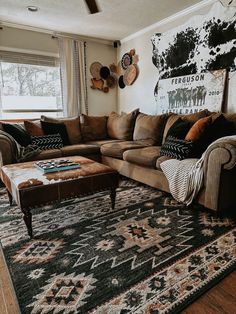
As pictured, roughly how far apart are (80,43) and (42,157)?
101 inches

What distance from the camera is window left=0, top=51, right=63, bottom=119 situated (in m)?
3.96

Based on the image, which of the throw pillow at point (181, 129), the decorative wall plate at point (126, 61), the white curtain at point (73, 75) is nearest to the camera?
the throw pillow at point (181, 129)

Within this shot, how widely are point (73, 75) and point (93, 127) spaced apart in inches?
45.8

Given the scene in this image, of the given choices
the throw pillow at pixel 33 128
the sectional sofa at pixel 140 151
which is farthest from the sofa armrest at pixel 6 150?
the throw pillow at pixel 33 128

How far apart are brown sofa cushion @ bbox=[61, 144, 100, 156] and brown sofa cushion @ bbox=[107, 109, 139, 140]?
21.3 inches

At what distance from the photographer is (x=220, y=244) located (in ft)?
5.46

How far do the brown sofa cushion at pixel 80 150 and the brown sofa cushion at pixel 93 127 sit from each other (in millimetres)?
485

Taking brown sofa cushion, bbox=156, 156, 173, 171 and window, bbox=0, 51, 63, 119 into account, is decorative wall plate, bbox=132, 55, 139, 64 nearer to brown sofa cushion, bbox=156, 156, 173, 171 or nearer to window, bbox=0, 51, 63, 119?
window, bbox=0, 51, 63, 119

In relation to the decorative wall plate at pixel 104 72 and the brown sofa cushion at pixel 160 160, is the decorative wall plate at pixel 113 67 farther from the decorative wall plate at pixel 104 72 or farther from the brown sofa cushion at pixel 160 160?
the brown sofa cushion at pixel 160 160

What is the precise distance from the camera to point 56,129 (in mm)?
3594

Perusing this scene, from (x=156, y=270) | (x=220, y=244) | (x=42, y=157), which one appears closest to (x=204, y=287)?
(x=156, y=270)

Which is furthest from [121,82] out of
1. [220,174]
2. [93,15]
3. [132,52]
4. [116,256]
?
[116,256]

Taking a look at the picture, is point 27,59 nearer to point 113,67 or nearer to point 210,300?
point 113,67

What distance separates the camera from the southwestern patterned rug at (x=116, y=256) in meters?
1.21
